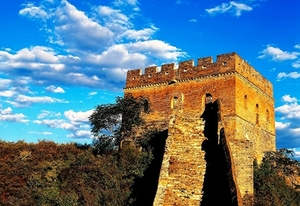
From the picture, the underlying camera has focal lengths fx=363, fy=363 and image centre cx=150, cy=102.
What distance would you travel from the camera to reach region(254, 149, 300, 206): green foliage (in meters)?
20.1

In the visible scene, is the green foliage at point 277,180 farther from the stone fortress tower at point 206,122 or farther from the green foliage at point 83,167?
the green foliage at point 83,167

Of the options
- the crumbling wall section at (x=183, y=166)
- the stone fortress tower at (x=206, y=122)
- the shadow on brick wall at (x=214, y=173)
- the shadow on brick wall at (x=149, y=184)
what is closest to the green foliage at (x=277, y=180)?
the stone fortress tower at (x=206, y=122)

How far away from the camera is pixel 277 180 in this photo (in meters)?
22.8

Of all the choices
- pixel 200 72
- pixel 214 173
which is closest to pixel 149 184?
pixel 214 173

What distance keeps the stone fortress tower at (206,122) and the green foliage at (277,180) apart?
0.91 metres

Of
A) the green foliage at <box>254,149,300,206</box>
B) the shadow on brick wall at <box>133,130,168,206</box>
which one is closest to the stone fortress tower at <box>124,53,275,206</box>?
the green foliage at <box>254,149,300,206</box>

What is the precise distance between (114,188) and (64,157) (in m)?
5.60

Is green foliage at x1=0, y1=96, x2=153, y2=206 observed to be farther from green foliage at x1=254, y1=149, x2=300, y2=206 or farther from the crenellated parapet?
green foliage at x1=254, y1=149, x2=300, y2=206

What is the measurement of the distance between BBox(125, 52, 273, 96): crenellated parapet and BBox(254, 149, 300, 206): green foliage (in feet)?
18.3

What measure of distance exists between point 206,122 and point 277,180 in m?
6.75

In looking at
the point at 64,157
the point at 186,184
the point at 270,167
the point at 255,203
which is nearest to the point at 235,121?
the point at 270,167

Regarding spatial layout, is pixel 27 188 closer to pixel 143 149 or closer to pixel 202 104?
pixel 143 149

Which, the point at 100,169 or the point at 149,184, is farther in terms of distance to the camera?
the point at 100,169

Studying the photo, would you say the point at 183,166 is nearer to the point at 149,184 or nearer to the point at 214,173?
the point at 214,173
